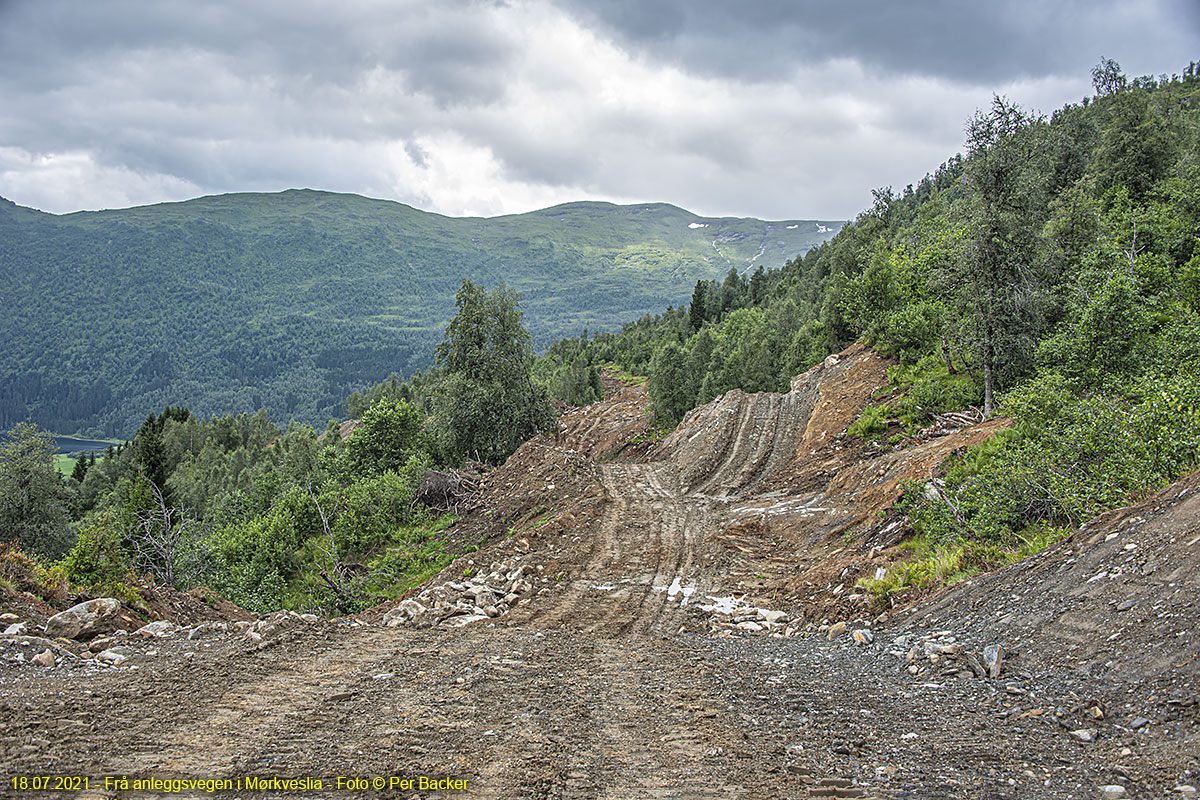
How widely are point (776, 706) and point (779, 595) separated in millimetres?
6842

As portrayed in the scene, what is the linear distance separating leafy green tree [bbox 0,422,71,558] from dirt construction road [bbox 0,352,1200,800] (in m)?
36.4

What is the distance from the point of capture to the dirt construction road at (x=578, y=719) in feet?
16.4

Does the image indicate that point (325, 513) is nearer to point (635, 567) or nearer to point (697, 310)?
point (635, 567)

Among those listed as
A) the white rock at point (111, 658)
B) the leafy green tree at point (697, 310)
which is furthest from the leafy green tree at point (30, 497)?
the leafy green tree at point (697, 310)

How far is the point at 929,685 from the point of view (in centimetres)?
705

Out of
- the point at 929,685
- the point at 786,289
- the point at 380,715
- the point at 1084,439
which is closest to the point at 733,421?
the point at 1084,439

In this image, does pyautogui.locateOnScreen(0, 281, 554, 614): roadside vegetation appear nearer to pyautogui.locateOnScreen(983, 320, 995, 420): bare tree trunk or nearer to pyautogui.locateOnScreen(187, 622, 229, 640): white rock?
pyautogui.locateOnScreen(187, 622, 229, 640): white rock

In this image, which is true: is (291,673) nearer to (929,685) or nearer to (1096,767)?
(929,685)

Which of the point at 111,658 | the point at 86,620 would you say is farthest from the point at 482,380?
the point at 111,658

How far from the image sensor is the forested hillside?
1009cm

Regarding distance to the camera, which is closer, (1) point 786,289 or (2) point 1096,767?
(2) point 1096,767

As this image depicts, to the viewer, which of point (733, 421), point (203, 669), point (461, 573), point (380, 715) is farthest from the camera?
point (733, 421)

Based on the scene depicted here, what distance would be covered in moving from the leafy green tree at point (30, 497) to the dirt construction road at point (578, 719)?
36387 millimetres

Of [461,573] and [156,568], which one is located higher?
[461,573]
